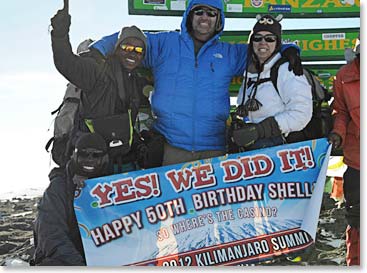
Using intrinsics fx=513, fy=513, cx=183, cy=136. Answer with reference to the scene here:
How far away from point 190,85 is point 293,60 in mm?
978

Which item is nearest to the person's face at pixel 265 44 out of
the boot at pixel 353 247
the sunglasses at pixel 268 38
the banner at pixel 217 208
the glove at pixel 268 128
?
the sunglasses at pixel 268 38

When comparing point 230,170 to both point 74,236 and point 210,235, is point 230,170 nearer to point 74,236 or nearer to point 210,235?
point 210,235

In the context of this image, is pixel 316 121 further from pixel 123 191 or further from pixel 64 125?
pixel 64 125

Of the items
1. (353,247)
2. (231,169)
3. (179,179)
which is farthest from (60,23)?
(353,247)

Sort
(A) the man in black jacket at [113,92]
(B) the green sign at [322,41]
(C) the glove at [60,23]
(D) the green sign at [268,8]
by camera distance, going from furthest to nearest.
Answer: (B) the green sign at [322,41] → (D) the green sign at [268,8] → (A) the man in black jacket at [113,92] → (C) the glove at [60,23]

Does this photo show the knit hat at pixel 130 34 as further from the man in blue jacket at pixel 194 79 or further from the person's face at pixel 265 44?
the person's face at pixel 265 44

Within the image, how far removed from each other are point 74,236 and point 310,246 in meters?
2.20

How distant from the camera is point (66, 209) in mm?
4633

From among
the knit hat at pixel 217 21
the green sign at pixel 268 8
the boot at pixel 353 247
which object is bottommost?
the boot at pixel 353 247

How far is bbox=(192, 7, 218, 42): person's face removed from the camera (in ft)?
16.1

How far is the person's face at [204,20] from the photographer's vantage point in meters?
4.91

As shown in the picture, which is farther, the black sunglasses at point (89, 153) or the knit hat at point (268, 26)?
the knit hat at point (268, 26)

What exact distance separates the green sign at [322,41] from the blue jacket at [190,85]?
95 centimetres

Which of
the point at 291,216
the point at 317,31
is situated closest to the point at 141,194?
the point at 291,216
